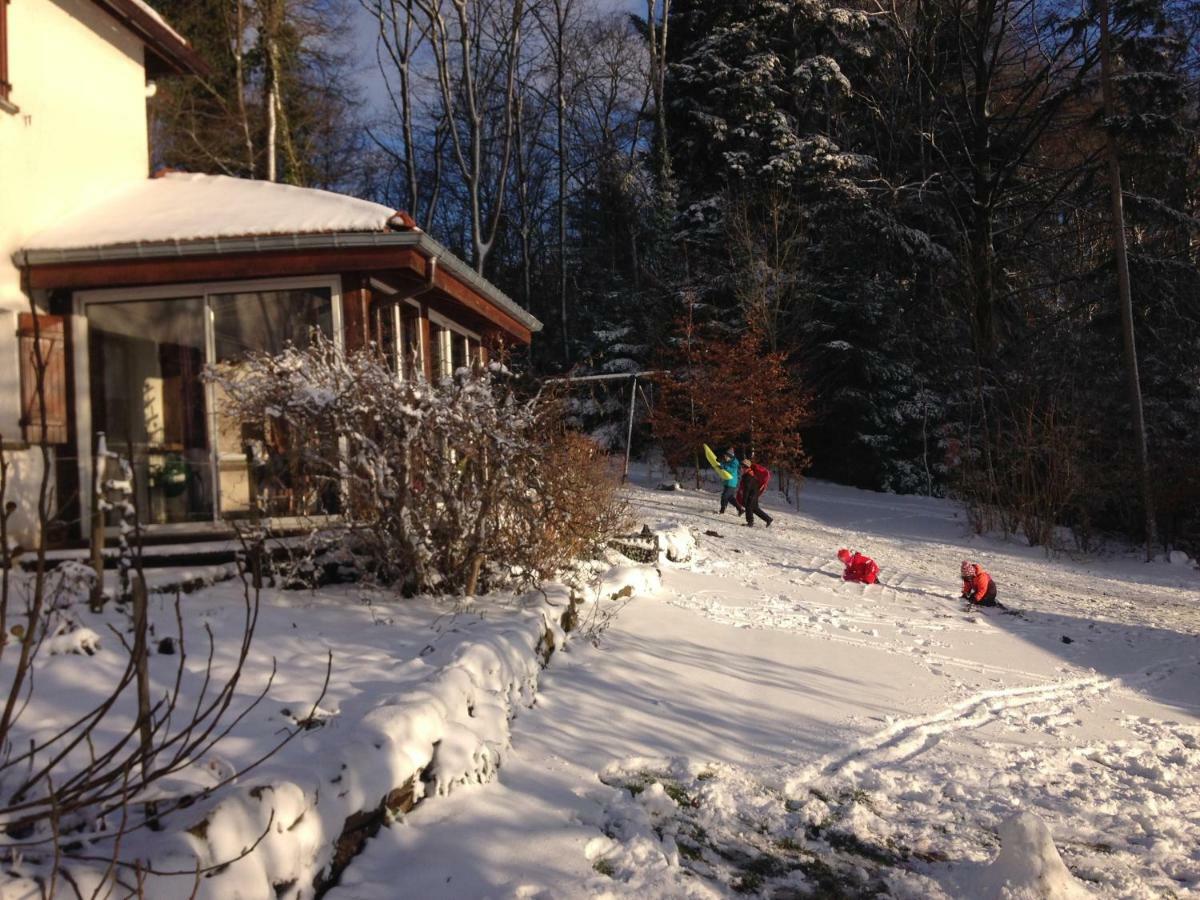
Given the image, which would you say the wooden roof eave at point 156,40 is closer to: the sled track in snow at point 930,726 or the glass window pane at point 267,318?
the glass window pane at point 267,318

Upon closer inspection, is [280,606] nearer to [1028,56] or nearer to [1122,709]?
[1122,709]

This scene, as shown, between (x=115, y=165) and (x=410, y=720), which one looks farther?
(x=115, y=165)

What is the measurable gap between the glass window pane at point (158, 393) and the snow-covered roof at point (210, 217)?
0.62 m

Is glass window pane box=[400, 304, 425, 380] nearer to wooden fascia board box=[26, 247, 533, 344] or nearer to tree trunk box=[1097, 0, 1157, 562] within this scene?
wooden fascia board box=[26, 247, 533, 344]

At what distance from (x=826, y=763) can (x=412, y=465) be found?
120 inches

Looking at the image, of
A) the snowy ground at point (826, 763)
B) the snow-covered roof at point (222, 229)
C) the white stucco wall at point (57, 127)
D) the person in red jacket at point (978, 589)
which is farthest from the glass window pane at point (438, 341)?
the person in red jacket at point (978, 589)

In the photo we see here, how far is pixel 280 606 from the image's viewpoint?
225 inches

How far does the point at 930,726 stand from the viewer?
555cm

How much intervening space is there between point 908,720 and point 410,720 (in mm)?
3475

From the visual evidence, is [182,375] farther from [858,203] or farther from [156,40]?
[858,203]

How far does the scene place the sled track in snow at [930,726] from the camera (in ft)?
15.4

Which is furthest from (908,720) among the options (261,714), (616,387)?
(616,387)

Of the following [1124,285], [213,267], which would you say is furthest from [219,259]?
[1124,285]

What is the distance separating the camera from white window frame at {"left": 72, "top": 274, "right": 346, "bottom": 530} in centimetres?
779
